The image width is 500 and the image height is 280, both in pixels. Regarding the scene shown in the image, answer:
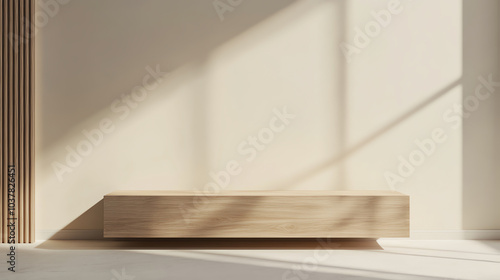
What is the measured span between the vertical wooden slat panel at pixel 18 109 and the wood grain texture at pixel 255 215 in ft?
2.80

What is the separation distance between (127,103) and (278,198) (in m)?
1.51

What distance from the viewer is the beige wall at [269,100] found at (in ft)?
15.2

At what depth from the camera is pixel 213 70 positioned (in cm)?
466

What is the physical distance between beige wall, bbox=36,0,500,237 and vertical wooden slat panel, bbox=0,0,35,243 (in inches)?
4.0

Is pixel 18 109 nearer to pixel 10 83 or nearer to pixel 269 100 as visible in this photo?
pixel 10 83

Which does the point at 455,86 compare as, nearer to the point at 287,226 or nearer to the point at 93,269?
the point at 287,226

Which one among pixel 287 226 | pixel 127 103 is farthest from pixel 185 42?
pixel 287 226

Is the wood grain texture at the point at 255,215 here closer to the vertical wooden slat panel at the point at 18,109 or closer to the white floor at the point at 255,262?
the white floor at the point at 255,262

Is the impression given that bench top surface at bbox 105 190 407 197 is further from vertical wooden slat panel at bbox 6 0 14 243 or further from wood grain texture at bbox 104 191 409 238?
vertical wooden slat panel at bbox 6 0 14 243

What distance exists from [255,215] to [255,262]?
488 millimetres

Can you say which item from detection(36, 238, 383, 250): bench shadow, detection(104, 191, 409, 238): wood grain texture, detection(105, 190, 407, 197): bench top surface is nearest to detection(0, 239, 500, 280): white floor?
detection(36, 238, 383, 250): bench shadow

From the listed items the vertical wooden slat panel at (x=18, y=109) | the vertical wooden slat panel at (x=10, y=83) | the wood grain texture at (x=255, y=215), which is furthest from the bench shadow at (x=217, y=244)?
the vertical wooden slat panel at (x=10, y=83)

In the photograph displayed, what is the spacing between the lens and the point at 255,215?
4.20 meters

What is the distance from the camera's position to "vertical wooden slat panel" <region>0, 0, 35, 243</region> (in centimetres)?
453
